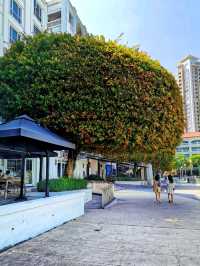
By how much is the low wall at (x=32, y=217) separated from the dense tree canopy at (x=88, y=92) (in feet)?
11.7

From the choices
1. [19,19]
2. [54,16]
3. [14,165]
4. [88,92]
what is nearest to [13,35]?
[19,19]

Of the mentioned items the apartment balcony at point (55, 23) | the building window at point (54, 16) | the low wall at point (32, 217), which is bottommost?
the low wall at point (32, 217)

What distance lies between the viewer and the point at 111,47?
13969mm

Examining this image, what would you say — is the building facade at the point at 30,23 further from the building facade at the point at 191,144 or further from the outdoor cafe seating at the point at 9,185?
the building facade at the point at 191,144

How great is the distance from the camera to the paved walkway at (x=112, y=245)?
18.4 ft

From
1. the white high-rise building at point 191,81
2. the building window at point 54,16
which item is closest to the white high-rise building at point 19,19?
the building window at point 54,16

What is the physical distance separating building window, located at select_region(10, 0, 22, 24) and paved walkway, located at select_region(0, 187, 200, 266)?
18.3m

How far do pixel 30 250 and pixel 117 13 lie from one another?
1570 centimetres

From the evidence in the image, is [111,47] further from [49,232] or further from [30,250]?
[30,250]

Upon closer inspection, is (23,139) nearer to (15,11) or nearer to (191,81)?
(15,11)

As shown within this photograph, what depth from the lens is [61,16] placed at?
31969mm

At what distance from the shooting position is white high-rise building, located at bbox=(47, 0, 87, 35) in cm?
3169

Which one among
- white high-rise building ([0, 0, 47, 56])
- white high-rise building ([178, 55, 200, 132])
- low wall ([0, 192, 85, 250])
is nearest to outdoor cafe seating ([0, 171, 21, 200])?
low wall ([0, 192, 85, 250])

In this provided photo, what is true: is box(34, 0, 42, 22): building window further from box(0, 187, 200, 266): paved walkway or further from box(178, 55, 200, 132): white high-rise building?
box(178, 55, 200, 132): white high-rise building
